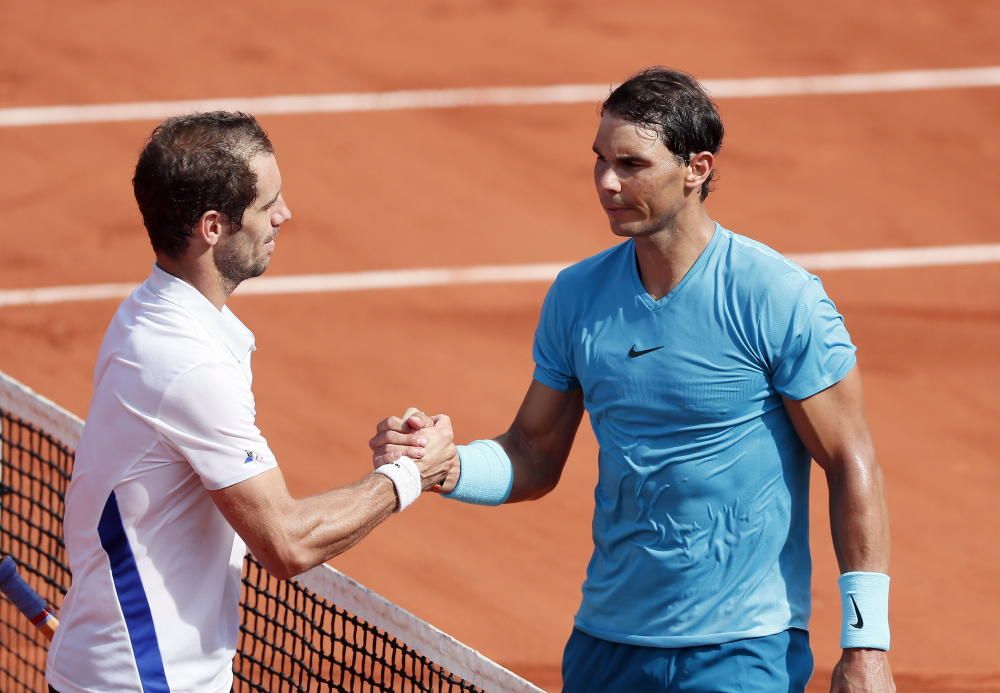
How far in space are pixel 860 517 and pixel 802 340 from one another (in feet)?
1.63

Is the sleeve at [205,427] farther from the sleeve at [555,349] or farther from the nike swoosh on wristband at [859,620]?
the nike swoosh on wristband at [859,620]

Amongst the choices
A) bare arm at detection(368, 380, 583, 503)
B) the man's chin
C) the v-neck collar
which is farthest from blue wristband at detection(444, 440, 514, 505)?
the man's chin

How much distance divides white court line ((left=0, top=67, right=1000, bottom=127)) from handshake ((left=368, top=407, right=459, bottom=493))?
835 centimetres

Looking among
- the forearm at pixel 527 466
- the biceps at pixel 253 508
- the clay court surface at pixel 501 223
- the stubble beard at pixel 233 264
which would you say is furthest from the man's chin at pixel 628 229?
the clay court surface at pixel 501 223

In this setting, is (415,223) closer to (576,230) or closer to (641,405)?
(576,230)

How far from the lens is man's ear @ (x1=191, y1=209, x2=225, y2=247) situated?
370 cm

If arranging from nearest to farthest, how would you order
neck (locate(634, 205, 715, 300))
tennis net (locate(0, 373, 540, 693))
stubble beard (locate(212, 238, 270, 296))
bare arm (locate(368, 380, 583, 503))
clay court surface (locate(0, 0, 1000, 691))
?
stubble beard (locate(212, 238, 270, 296)), neck (locate(634, 205, 715, 300)), bare arm (locate(368, 380, 583, 503)), tennis net (locate(0, 373, 540, 693)), clay court surface (locate(0, 0, 1000, 691))

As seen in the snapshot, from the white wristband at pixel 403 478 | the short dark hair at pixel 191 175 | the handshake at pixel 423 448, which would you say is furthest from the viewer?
the handshake at pixel 423 448

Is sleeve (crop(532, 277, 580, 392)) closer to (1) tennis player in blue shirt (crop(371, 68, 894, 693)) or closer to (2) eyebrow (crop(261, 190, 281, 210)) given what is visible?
(1) tennis player in blue shirt (crop(371, 68, 894, 693))

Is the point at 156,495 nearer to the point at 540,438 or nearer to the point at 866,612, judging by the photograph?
the point at 540,438

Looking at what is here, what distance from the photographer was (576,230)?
1112 centimetres

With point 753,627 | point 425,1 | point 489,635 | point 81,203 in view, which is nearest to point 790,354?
point 753,627

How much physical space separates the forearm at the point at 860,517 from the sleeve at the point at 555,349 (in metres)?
0.89

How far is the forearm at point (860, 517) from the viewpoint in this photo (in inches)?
154
